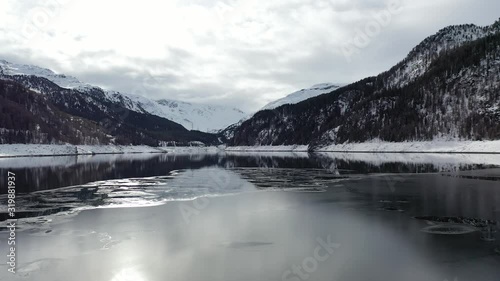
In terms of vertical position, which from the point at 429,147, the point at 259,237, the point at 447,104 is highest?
the point at 447,104

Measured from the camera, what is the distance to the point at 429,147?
128 metres

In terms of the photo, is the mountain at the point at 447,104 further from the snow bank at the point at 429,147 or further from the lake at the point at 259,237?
the lake at the point at 259,237

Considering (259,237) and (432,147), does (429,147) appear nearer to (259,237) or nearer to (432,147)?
(432,147)

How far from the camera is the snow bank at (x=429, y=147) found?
340ft

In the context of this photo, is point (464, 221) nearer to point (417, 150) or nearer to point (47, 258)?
point (47, 258)

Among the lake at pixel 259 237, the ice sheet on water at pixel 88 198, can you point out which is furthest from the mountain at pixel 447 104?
the ice sheet on water at pixel 88 198

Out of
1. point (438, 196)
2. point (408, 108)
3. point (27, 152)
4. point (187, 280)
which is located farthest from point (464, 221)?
point (408, 108)

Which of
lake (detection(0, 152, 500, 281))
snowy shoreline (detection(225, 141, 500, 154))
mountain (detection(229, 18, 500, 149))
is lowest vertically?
lake (detection(0, 152, 500, 281))

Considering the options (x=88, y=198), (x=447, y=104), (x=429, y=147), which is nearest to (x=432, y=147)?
(x=429, y=147)

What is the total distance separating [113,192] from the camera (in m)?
30.5

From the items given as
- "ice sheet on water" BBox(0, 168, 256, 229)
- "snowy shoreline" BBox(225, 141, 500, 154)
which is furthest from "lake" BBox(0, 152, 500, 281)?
"snowy shoreline" BBox(225, 141, 500, 154)

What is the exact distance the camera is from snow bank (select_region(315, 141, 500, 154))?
104 m

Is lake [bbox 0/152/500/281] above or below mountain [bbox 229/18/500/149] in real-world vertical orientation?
below

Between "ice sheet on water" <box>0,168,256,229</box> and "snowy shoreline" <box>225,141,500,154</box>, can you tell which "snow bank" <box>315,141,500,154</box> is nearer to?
"snowy shoreline" <box>225,141,500,154</box>
